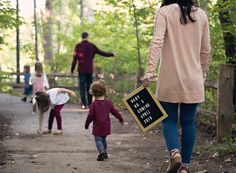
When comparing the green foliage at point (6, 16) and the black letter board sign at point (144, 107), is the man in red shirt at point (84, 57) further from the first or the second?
the black letter board sign at point (144, 107)

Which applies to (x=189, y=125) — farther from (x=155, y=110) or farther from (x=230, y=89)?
(x=230, y=89)

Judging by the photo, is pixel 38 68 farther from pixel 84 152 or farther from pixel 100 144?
pixel 100 144

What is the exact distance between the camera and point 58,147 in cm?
872

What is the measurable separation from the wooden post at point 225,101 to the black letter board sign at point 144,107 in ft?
8.72

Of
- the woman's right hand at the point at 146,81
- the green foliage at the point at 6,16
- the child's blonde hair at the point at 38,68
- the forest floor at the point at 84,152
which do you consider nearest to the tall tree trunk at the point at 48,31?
the child's blonde hair at the point at 38,68

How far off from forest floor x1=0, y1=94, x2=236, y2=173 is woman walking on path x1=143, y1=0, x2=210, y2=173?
120 centimetres

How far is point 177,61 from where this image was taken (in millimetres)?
5641

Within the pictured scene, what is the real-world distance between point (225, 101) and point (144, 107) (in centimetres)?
273

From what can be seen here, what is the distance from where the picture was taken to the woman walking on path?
18.3 feet

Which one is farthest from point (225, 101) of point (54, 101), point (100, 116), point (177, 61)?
point (54, 101)

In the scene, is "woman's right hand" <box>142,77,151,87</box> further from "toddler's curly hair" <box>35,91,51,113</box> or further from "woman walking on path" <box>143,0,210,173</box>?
"toddler's curly hair" <box>35,91,51,113</box>

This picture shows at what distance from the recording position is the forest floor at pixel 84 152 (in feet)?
22.5

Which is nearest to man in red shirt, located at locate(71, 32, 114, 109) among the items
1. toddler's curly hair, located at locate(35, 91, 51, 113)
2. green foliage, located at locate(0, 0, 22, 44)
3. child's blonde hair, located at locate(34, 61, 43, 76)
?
child's blonde hair, located at locate(34, 61, 43, 76)

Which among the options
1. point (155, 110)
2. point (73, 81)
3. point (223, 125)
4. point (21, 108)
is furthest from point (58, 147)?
point (73, 81)
